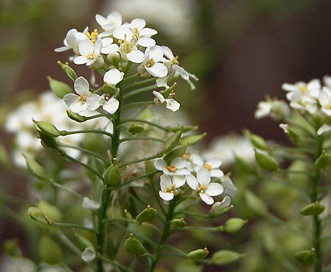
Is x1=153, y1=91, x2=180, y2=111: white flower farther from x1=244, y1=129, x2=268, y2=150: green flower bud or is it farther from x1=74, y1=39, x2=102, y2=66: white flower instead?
x1=244, y1=129, x2=268, y2=150: green flower bud

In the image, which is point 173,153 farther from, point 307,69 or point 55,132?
point 307,69

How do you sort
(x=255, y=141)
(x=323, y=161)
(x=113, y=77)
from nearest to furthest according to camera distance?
(x=113, y=77)
(x=323, y=161)
(x=255, y=141)

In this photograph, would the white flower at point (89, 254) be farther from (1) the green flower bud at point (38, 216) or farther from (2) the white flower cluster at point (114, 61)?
(2) the white flower cluster at point (114, 61)

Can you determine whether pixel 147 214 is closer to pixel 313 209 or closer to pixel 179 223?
pixel 179 223

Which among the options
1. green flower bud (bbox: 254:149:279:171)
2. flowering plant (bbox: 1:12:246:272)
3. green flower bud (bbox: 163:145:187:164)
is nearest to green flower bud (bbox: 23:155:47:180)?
flowering plant (bbox: 1:12:246:272)

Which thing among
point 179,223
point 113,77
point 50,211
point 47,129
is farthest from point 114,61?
point 50,211

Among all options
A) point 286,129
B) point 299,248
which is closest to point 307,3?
point 299,248
